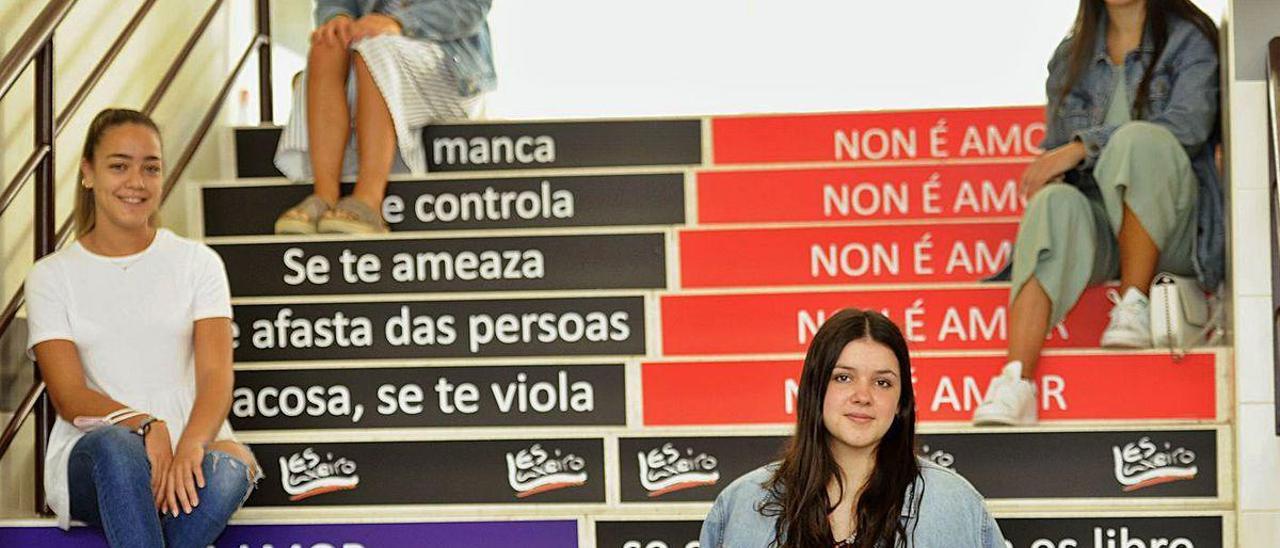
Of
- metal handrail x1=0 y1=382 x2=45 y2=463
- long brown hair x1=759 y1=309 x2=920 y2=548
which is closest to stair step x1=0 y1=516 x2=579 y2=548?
metal handrail x1=0 y1=382 x2=45 y2=463

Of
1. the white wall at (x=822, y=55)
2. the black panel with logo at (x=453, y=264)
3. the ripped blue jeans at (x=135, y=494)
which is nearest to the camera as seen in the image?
the ripped blue jeans at (x=135, y=494)

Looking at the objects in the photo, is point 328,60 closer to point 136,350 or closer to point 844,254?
→ point 136,350

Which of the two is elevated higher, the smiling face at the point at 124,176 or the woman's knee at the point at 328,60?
the woman's knee at the point at 328,60

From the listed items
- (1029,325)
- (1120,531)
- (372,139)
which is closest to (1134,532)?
(1120,531)

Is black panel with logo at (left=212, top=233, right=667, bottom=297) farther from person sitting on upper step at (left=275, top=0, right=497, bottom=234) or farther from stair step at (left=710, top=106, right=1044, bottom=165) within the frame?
stair step at (left=710, top=106, right=1044, bottom=165)

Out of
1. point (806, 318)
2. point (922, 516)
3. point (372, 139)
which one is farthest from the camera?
point (372, 139)

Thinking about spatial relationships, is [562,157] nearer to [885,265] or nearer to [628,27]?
[885,265]

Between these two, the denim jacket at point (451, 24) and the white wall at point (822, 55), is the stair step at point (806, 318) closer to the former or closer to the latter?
the denim jacket at point (451, 24)

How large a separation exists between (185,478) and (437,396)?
0.69 meters

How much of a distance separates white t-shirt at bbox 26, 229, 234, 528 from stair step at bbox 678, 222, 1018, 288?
1184 mm

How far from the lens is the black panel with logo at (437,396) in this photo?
3641mm

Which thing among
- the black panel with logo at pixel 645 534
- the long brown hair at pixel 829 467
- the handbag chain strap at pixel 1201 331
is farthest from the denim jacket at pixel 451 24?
the long brown hair at pixel 829 467

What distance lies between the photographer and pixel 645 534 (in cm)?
341

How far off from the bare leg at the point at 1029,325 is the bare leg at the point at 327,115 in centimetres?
170
